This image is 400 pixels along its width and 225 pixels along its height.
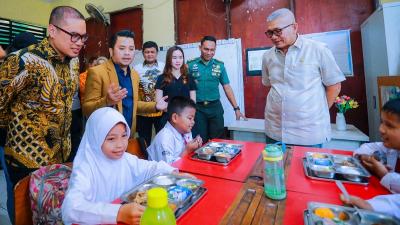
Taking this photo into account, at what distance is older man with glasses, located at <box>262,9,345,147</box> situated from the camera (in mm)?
1706

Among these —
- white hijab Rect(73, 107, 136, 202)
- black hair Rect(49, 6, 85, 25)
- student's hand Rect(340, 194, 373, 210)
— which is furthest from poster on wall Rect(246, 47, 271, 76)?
student's hand Rect(340, 194, 373, 210)

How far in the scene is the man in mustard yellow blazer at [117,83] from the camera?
168cm

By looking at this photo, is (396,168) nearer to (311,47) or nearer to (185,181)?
(311,47)

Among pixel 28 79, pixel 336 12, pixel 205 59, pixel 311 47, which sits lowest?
pixel 28 79

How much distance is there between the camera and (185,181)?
1.04m

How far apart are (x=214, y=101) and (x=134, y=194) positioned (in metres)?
1.87

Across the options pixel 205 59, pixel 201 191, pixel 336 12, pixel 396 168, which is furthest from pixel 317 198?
pixel 336 12

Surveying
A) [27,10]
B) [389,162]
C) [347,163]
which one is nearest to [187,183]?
[347,163]

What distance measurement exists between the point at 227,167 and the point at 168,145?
1.66ft

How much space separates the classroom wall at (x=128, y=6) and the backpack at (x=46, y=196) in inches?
125

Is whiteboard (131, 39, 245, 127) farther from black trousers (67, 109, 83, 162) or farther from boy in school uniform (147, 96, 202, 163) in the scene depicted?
black trousers (67, 109, 83, 162)

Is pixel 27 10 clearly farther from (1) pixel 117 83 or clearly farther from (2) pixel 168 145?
(2) pixel 168 145

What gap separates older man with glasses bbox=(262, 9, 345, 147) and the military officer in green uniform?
93 centimetres

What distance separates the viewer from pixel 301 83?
1732 millimetres
